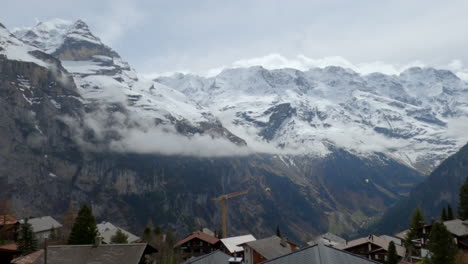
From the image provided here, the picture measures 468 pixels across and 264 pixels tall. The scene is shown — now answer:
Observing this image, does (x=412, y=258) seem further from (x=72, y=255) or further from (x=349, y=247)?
(x=72, y=255)

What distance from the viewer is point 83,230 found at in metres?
69.9

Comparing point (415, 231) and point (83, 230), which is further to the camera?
point (415, 231)

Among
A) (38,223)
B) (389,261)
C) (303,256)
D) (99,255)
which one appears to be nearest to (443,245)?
(389,261)

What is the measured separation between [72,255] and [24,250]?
2184 cm

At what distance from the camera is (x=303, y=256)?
104ft

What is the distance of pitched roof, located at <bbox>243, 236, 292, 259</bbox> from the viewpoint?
75562 millimetres

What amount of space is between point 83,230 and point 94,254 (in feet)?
99.1

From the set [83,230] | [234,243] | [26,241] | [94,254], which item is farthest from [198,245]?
[94,254]

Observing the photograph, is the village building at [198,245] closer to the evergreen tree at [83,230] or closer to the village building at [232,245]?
the village building at [232,245]

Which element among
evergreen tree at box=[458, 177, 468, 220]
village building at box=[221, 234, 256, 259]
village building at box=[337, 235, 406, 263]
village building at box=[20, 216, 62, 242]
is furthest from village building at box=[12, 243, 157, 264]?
village building at box=[20, 216, 62, 242]

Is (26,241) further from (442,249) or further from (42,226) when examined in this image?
(42,226)

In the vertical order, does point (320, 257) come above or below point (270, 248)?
above

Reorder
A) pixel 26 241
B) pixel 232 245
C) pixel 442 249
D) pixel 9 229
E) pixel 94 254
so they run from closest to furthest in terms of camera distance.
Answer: pixel 94 254 → pixel 442 249 → pixel 26 241 → pixel 9 229 → pixel 232 245

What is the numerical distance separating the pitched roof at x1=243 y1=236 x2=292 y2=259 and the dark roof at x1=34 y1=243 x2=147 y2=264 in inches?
1431
